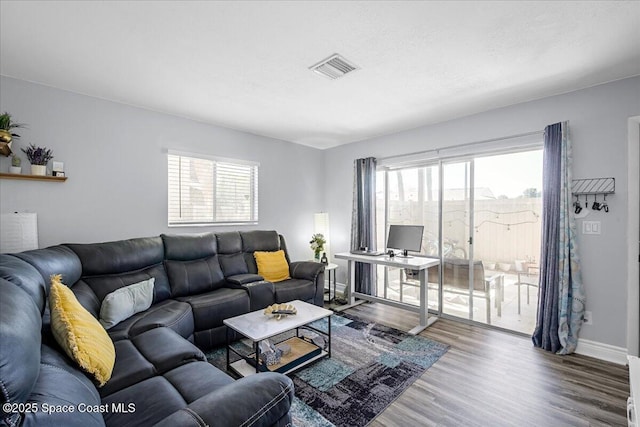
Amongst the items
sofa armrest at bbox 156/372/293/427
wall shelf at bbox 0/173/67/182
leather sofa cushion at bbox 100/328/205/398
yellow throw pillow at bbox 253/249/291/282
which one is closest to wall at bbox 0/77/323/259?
wall shelf at bbox 0/173/67/182

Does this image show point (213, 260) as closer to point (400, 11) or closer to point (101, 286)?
point (101, 286)

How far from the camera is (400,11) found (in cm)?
173

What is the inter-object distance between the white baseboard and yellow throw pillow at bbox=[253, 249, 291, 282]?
3.19 meters

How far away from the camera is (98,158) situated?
9.77 feet

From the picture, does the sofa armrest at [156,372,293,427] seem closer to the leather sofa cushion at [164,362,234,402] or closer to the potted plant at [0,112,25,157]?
the leather sofa cushion at [164,362,234,402]

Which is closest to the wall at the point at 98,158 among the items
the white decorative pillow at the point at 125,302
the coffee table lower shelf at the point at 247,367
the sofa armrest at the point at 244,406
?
the white decorative pillow at the point at 125,302

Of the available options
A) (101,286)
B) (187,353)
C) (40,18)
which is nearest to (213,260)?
(101,286)

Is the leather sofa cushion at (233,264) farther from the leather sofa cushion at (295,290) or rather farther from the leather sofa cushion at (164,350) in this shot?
the leather sofa cushion at (164,350)

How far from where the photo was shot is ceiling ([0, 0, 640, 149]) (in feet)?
5.70

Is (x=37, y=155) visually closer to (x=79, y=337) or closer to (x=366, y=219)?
(x=79, y=337)

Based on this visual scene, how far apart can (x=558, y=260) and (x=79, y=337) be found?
151 inches

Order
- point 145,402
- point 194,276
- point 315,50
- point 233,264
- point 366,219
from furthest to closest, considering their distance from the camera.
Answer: point 366,219
point 233,264
point 194,276
point 315,50
point 145,402

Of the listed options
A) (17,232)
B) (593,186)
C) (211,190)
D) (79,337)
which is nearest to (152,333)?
(79,337)

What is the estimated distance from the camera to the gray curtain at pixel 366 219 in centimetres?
448
